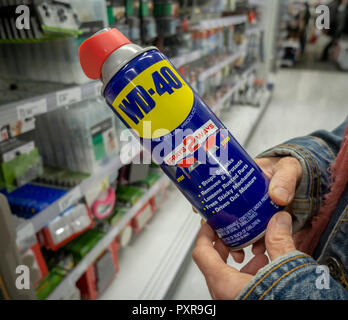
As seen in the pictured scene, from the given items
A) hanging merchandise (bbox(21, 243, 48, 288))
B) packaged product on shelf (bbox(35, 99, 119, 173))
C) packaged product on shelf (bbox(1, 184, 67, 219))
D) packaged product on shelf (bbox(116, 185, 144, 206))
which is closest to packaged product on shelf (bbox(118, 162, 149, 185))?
packaged product on shelf (bbox(116, 185, 144, 206))

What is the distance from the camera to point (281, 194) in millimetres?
534

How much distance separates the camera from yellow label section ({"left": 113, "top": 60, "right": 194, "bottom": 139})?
0.48 m

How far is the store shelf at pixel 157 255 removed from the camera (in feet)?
4.29

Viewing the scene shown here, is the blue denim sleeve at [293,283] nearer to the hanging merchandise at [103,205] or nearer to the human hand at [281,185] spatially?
the human hand at [281,185]

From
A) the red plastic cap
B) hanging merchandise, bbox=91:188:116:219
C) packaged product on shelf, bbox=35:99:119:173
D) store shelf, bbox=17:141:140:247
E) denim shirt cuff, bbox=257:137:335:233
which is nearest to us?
the red plastic cap

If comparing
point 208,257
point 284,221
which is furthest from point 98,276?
point 284,221

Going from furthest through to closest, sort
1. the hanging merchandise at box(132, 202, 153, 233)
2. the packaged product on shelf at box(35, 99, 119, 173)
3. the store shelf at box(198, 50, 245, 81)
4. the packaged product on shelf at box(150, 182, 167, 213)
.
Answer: the store shelf at box(198, 50, 245, 81) < the packaged product on shelf at box(150, 182, 167, 213) < the hanging merchandise at box(132, 202, 153, 233) < the packaged product on shelf at box(35, 99, 119, 173)

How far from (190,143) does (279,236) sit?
0.74 ft

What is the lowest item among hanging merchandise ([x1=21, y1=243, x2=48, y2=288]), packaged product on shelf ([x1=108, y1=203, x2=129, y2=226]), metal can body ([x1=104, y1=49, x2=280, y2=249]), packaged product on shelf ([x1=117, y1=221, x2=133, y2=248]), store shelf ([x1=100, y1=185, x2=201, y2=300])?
store shelf ([x1=100, y1=185, x2=201, y2=300])

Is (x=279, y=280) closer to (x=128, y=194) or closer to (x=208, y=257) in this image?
(x=208, y=257)

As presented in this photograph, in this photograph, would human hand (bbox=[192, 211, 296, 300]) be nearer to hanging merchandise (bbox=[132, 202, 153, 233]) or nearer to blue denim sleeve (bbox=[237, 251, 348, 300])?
blue denim sleeve (bbox=[237, 251, 348, 300])

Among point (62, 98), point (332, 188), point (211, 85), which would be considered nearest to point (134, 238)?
point (62, 98)

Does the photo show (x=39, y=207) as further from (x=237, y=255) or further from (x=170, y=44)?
(x=170, y=44)

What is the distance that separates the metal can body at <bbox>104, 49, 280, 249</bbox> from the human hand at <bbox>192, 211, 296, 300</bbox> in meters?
0.04
